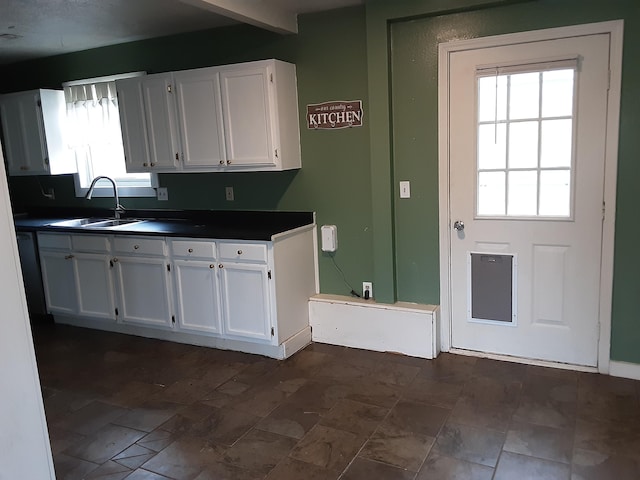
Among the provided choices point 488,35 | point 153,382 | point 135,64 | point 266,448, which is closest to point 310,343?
point 153,382

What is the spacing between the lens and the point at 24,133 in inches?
189

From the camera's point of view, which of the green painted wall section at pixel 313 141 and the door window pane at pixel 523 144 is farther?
the green painted wall section at pixel 313 141

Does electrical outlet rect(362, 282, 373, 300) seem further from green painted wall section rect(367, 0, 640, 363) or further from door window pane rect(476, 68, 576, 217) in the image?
door window pane rect(476, 68, 576, 217)

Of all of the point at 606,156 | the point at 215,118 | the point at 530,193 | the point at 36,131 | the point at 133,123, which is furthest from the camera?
the point at 36,131

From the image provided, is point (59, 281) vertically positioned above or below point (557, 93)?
below

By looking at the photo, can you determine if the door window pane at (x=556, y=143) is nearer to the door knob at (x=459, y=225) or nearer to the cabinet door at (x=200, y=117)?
the door knob at (x=459, y=225)

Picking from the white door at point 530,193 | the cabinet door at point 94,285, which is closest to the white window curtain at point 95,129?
the cabinet door at point 94,285

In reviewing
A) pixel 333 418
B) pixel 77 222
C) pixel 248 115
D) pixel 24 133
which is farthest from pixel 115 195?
pixel 333 418

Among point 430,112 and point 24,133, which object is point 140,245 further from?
point 430,112

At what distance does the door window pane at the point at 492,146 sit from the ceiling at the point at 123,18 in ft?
3.86

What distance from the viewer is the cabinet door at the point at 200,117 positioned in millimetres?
3779

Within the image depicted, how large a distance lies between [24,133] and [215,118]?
2149mm

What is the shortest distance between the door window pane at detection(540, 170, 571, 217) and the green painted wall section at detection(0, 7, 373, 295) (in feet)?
3.71

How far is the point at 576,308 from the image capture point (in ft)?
10.6
